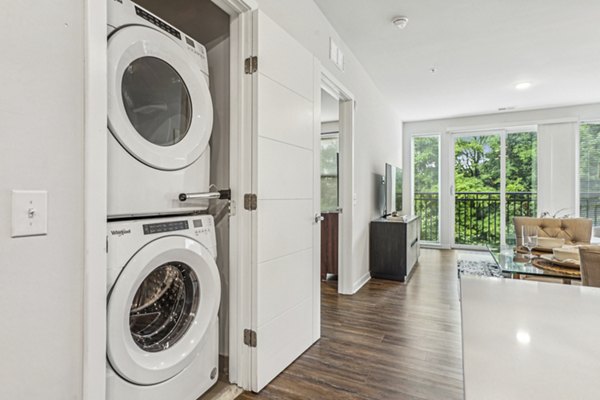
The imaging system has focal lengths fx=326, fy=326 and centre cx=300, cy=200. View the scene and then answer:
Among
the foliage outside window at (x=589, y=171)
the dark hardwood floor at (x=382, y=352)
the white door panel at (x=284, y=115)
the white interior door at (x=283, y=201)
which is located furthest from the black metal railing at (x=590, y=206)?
the white door panel at (x=284, y=115)

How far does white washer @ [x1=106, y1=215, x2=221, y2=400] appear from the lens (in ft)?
4.02

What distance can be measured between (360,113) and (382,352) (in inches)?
107

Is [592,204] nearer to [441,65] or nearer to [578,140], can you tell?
[578,140]

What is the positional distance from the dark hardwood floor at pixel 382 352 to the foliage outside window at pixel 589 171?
3.67 metres

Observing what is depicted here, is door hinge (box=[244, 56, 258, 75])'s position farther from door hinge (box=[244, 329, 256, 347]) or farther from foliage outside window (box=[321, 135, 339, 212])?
foliage outside window (box=[321, 135, 339, 212])

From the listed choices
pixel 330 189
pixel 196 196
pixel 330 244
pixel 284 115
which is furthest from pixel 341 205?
pixel 196 196

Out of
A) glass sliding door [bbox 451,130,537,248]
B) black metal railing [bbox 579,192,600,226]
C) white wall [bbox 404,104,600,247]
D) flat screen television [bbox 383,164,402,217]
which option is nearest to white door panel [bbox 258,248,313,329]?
flat screen television [bbox 383,164,402,217]

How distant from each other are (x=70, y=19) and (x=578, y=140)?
7.06m

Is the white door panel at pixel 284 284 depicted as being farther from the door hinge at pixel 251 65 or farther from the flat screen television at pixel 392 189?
the flat screen television at pixel 392 189

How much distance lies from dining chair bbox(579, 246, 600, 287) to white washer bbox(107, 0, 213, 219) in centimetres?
198

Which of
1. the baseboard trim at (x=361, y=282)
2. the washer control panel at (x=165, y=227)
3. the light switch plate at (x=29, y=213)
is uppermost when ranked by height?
the light switch plate at (x=29, y=213)

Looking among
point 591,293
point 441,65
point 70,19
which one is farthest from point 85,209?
point 441,65

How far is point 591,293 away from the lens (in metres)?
1.03

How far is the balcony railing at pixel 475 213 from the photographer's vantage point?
20.1 feet
